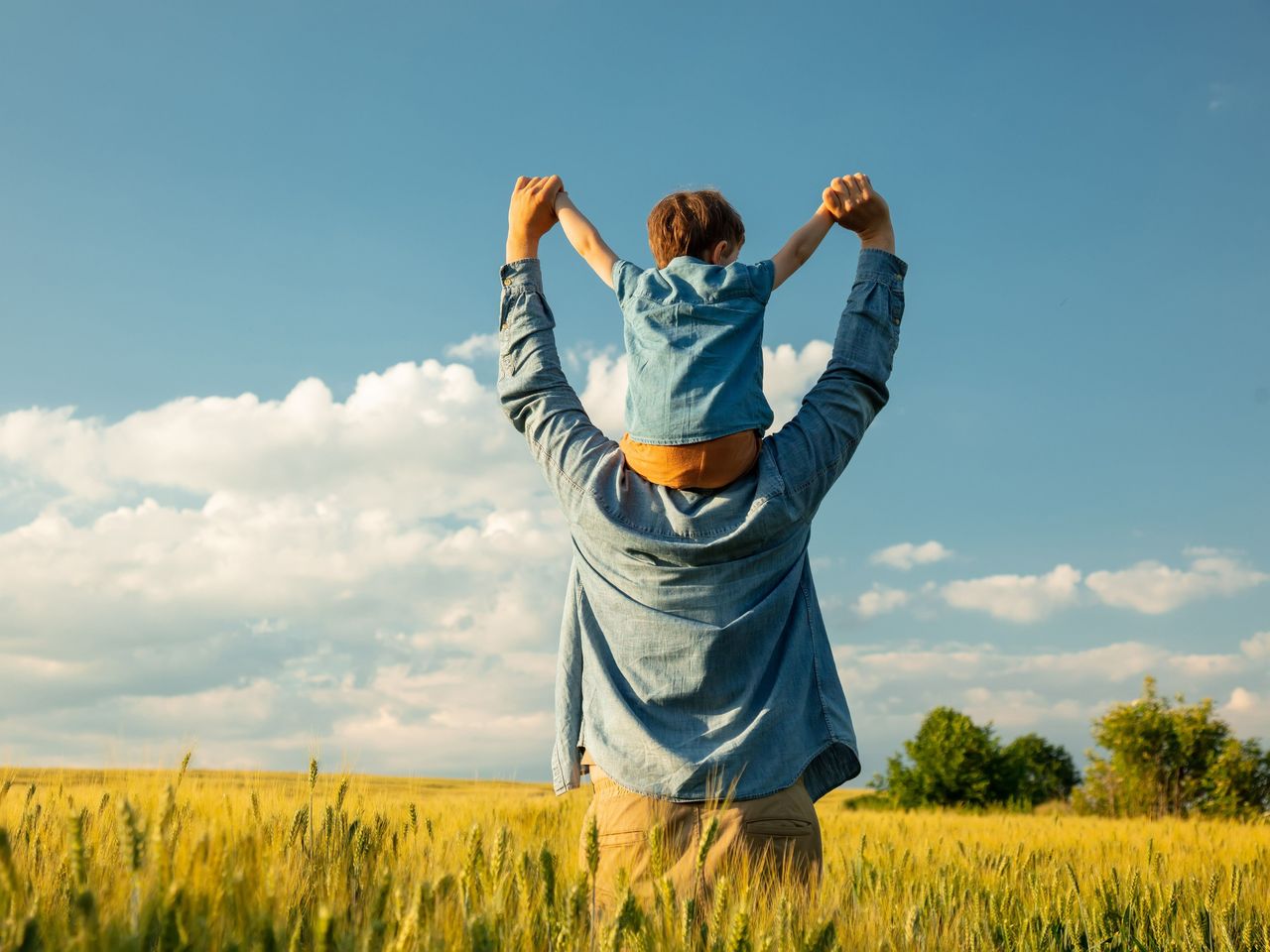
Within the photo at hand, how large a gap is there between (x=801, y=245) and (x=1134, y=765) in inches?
614

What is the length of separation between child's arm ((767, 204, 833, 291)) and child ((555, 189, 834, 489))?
103mm

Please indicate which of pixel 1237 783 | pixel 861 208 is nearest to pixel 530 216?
pixel 861 208

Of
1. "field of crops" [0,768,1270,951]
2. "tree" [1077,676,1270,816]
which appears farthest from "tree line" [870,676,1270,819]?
"field of crops" [0,768,1270,951]

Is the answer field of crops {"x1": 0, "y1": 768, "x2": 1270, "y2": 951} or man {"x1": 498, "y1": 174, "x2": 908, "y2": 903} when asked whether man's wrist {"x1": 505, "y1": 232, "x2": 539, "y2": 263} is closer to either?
man {"x1": 498, "y1": 174, "x2": 908, "y2": 903}

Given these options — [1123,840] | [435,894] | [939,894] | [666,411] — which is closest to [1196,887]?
[939,894]

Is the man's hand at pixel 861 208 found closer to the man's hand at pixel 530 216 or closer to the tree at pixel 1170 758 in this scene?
the man's hand at pixel 530 216

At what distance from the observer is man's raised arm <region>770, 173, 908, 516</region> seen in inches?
109

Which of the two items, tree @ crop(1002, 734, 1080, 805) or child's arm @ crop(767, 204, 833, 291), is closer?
child's arm @ crop(767, 204, 833, 291)

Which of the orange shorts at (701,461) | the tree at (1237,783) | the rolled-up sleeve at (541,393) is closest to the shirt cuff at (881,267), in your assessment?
the orange shorts at (701,461)

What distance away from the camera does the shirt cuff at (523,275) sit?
306 centimetres

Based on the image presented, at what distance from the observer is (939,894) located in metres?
3.39

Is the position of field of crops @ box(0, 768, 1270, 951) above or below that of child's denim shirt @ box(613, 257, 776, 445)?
below

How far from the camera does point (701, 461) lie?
8.73 feet

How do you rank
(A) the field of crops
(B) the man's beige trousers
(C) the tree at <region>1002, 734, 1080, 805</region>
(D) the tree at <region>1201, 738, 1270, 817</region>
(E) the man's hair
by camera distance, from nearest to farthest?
(A) the field of crops → (B) the man's beige trousers → (E) the man's hair → (D) the tree at <region>1201, 738, 1270, 817</region> → (C) the tree at <region>1002, 734, 1080, 805</region>
